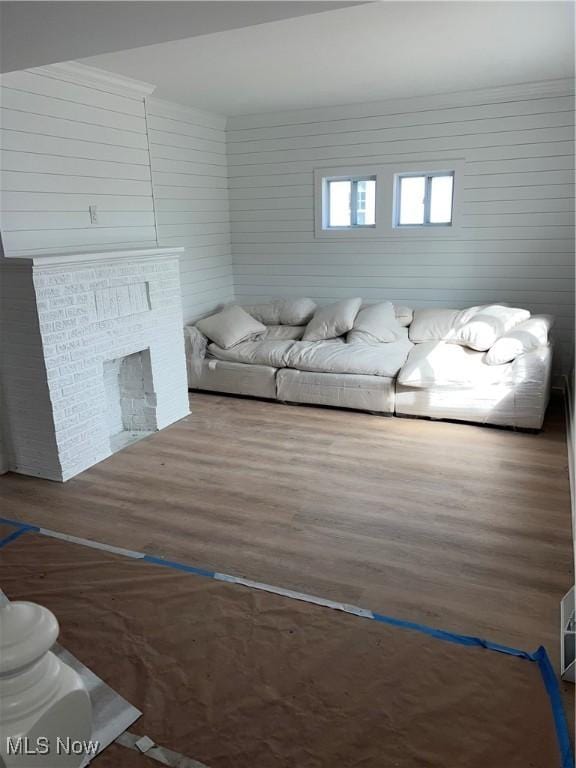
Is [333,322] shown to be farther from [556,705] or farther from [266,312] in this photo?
[556,705]

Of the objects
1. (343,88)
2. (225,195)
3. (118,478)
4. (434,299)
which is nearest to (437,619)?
(118,478)

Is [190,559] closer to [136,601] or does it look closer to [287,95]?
[136,601]

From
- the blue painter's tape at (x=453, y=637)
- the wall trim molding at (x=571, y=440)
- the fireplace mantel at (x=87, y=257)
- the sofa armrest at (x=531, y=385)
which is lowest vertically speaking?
the blue painter's tape at (x=453, y=637)

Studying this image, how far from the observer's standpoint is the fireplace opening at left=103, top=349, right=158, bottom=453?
161 inches

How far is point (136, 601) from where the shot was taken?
2.26m

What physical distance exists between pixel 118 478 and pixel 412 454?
1902 mm

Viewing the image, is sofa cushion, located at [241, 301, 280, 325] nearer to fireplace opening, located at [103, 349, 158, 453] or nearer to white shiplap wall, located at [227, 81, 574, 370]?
white shiplap wall, located at [227, 81, 574, 370]

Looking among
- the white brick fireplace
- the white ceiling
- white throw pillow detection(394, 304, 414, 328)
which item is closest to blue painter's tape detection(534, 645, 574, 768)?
the white ceiling

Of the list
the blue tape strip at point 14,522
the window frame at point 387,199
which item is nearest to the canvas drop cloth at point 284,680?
the blue tape strip at point 14,522

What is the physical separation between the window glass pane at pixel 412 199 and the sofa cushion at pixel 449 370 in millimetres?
1582

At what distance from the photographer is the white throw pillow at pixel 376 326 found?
4.76 metres

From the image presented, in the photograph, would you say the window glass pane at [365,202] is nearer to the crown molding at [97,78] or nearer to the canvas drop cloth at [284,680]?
the crown molding at [97,78]

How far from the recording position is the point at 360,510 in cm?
294

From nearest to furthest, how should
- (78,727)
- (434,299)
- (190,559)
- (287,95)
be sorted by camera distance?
(78,727) → (190,559) → (287,95) → (434,299)
